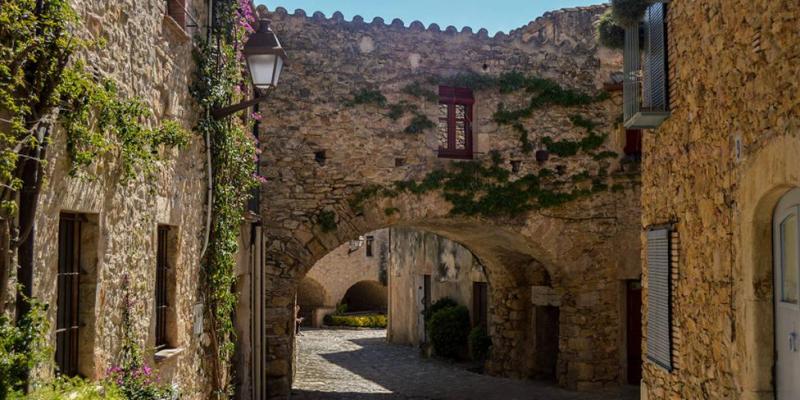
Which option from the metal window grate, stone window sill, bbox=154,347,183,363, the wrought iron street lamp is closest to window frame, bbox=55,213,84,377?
stone window sill, bbox=154,347,183,363

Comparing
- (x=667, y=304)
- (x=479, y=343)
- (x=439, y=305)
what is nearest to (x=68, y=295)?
(x=667, y=304)

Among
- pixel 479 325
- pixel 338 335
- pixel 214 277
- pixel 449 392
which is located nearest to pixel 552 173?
pixel 449 392

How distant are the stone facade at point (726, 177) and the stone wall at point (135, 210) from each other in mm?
3818

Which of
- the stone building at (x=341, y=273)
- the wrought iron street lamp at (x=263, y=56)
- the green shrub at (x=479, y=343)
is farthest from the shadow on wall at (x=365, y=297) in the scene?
the wrought iron street lamp at (x=263, y=56)

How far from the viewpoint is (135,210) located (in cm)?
552

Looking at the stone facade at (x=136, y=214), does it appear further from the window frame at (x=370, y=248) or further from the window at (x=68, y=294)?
the window frame at (x=370, y=248)

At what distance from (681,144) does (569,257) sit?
709 cm

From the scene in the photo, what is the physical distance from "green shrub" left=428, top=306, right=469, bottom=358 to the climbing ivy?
35.2 feet

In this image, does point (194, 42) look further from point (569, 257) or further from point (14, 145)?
point (569, 257)

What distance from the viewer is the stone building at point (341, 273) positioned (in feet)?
101

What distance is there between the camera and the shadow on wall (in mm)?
33469

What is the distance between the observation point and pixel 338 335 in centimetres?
2681

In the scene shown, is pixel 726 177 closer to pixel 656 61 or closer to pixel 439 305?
pixel 656 61

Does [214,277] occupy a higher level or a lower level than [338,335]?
higher
